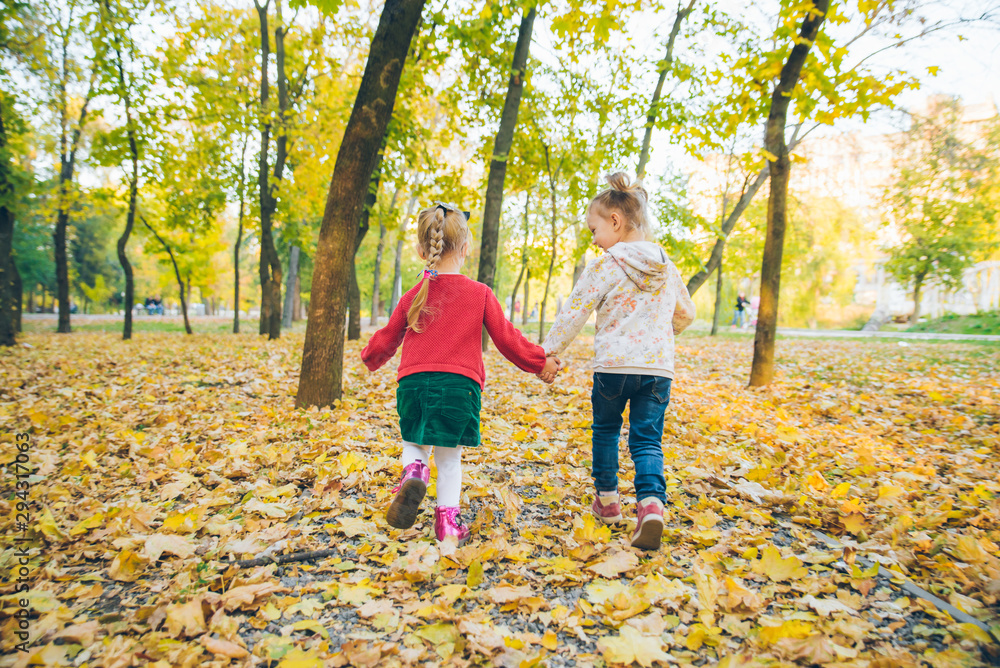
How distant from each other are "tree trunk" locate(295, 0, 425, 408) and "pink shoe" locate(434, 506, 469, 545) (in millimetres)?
2657

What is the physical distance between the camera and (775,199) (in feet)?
21.1

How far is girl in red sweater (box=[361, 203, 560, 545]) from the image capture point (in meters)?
2.46

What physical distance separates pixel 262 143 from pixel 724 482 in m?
13.0

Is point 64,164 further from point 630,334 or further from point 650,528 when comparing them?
point 650,528

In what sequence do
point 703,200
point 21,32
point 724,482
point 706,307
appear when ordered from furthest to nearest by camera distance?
point 706,307 → point 703,200 → point 21,32 → point 724,482

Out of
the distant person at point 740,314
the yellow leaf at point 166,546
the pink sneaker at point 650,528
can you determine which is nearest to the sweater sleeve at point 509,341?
the pink sneaker at point 650,528

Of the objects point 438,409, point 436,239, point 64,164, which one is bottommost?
point 438,409

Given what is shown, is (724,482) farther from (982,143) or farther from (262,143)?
(982,143)

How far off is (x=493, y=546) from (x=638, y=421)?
1.03 meters

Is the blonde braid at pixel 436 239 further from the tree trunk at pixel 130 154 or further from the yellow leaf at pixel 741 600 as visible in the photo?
the tree trunk at pixel 130 154

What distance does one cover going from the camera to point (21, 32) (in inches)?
380

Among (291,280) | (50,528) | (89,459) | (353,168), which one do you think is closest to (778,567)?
(50,528)

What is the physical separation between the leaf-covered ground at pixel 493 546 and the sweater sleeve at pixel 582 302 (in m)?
1.05

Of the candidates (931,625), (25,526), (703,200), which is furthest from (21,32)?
(703,200)
